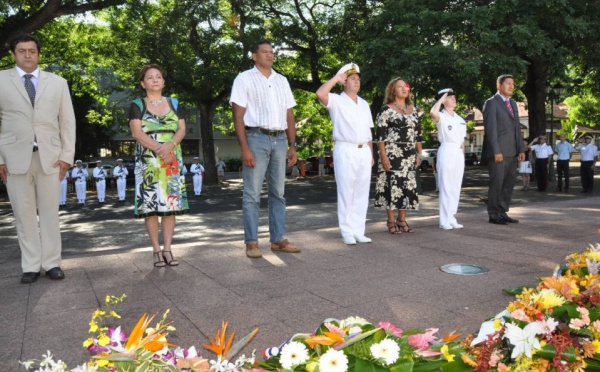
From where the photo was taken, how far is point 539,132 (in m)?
23.2

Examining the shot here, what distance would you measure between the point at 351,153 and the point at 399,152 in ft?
3.16

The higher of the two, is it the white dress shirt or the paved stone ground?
the white dress shirt

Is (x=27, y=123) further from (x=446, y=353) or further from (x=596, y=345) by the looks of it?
(x=596, y=345)

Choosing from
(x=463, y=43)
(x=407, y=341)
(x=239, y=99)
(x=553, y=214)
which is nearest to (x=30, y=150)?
(x=239, y=99)

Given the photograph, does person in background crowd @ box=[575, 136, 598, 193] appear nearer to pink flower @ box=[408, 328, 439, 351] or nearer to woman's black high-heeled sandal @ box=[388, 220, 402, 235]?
woman's black high-heeled sandal @ box=[388, 220, 402, 235]

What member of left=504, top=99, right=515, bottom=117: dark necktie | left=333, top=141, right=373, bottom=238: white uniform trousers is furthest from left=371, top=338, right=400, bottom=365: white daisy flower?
left=504, top=99, right=515, bottom=117: dark necktie

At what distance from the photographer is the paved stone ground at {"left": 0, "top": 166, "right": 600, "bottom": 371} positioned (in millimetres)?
3305

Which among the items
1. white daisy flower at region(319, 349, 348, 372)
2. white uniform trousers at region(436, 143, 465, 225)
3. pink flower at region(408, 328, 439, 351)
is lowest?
pink flower at region(408, 328, 439, 351)

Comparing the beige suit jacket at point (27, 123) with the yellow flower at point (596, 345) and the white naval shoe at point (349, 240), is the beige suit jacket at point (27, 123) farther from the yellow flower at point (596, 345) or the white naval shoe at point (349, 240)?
the yellow flower at point (596, 345)

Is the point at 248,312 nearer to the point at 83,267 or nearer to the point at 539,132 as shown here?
the point at 83,267

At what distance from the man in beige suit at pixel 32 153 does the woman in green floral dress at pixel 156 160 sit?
65 centimetres

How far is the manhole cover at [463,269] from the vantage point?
464 centimetres

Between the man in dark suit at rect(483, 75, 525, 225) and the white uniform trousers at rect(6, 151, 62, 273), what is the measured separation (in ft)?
19.1

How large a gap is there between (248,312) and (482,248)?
3.21m
